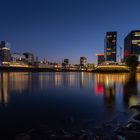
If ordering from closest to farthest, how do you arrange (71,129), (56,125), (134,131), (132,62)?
1. (134,131)
2. (71,129)
3. (56,125)
4. (132,62)

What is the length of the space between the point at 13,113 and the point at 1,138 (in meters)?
7.38

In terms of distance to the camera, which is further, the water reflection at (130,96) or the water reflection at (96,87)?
the water reflection at (96,87)

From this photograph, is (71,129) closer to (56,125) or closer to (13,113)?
(56,125)

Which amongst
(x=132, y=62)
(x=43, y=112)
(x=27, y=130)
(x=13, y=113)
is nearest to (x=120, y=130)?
(x=27, y=130)

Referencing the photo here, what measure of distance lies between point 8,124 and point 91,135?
6608 mm

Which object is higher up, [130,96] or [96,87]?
[130,96]

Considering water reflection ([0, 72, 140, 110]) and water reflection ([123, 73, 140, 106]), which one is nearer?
water reflection ([123, 73, 140, 106])

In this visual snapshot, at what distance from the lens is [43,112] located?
20.7 m

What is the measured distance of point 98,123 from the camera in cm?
1617

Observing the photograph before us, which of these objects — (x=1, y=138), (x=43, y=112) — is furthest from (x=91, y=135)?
(x=43, y=112)

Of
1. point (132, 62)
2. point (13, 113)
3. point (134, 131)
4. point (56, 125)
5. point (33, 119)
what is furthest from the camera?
point (132, 62)

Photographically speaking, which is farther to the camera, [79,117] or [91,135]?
[79,117]

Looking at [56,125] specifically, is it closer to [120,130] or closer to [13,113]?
[120,130]

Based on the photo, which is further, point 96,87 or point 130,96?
point 96,87
